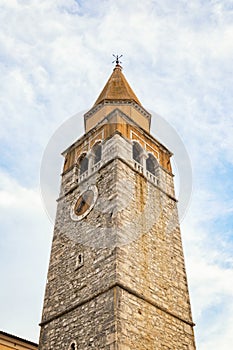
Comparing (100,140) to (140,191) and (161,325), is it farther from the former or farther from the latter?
(161,325)

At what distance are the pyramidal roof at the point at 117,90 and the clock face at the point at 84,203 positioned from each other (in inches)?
203

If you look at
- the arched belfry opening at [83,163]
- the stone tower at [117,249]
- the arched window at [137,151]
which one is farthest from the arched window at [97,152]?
the arched window at [137,151]

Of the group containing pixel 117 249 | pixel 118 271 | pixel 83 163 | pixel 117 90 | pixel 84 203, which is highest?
pixel 117 90

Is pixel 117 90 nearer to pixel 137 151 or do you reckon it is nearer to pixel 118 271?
pixel 137 151

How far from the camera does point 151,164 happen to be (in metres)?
17.3

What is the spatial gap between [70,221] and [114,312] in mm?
5008

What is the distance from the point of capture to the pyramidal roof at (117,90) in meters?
18.9

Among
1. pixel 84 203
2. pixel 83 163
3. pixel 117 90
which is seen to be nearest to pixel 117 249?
pixel 84 203

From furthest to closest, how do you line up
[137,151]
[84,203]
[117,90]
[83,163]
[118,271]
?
[117,90] → [83,163] → [137,151] → [84,203] → [118,271]

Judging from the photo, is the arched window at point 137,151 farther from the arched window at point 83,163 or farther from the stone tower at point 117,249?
the arched window at point 83,163

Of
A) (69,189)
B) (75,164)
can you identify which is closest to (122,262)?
(69,189)

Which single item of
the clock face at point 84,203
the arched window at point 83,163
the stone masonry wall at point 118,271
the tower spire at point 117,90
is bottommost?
the stone masonry wall at point 118,271

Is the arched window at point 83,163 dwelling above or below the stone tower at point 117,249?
above

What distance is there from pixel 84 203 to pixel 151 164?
3.71 meters
